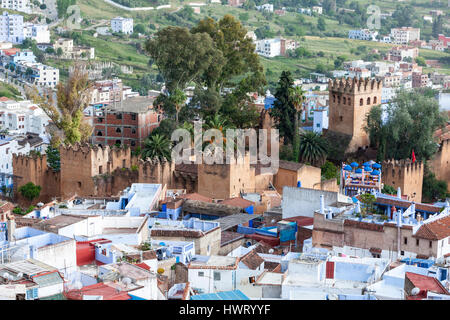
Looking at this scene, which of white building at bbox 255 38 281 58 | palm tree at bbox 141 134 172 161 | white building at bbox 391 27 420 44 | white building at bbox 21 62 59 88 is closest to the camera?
palm tree at bbox 141 134 172 161

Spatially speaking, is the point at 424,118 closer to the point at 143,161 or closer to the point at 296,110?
the point at 296,110

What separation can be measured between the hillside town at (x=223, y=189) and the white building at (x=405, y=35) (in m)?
44.4

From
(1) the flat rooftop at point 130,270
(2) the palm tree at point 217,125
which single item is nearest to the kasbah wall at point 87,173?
(2) the palm tree at point 217,125

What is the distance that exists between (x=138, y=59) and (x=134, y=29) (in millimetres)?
9871

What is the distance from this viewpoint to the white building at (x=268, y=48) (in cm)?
6856

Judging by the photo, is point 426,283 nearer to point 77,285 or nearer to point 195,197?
point 77,285

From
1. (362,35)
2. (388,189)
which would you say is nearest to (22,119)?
(388,189)

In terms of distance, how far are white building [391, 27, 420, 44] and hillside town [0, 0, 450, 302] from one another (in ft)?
146

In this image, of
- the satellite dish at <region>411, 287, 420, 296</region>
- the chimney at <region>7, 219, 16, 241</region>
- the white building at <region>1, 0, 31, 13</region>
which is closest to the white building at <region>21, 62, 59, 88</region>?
the white building at <region>1, 0, 31, 13</region>

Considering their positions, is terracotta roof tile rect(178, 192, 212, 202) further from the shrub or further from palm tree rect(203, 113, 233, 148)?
the shrub

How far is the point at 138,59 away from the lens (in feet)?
210

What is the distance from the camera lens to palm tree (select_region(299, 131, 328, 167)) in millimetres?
24297

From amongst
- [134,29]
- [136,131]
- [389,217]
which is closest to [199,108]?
[136,131]
